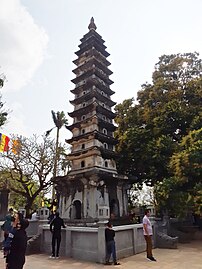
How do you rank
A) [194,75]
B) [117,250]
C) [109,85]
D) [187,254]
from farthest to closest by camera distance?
[109,85] → [194,75] → [187,254] → [117,250]

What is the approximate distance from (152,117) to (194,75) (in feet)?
16.8

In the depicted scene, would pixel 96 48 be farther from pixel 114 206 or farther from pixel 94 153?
pixel 114 206

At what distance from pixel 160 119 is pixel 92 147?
5801 millimetres

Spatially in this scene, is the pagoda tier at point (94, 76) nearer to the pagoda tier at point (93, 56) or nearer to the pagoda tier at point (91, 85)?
the pagoda tier at point (91, 85)

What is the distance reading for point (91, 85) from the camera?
21641 millimetres

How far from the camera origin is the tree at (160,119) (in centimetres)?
1799

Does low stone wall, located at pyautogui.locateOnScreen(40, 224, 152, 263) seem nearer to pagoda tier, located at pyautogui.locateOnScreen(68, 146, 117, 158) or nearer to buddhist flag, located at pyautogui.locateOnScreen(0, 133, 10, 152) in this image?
buddhist flag, located at pyautogui.locateOnScreen(0, 133, 10, 152)

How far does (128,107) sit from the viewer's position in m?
22.9

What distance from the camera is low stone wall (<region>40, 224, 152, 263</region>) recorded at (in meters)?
8.03

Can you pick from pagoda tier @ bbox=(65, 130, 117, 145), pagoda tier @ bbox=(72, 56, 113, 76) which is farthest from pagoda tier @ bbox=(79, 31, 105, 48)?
pagoda tier @ bbox=(65, 130, 117, 145)

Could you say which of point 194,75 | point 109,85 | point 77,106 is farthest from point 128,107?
point 194,75

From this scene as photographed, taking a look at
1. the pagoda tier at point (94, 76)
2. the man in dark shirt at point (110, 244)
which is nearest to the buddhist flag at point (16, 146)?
the pagoda tier at point (94, 76)

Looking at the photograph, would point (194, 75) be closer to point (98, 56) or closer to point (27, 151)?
point (98, 56)

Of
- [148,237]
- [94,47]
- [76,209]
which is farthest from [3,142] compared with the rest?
[94,47]
